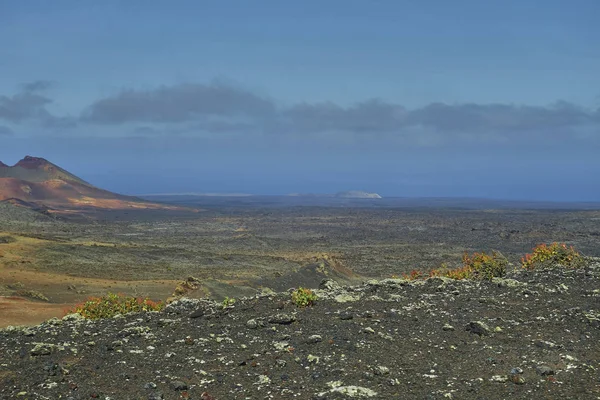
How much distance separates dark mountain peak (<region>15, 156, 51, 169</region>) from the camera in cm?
17375

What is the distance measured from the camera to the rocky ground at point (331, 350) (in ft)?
28.0

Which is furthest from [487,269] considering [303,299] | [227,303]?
[227,303]

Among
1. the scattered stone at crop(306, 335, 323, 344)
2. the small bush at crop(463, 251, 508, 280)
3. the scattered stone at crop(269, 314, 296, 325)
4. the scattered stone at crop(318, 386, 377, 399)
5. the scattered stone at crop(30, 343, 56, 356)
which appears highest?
the small bush at crop(463, 251, 508, 280)

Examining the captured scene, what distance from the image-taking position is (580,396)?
801cm

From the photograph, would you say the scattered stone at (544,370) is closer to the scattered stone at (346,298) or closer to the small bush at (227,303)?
the scattered stone at (346,298)

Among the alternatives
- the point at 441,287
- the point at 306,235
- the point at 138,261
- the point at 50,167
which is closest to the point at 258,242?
the point at 306,235

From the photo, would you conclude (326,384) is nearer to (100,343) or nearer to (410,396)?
(410,396)

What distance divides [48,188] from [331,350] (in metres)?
168

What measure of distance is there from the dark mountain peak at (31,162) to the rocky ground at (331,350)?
180 metres

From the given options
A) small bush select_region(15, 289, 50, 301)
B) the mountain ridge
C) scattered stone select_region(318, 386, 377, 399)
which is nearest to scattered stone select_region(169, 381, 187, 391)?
scattered stone select_region(318, 386, 377, 399)

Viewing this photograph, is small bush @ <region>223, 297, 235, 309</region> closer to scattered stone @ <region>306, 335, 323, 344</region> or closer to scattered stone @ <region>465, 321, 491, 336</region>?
scattered stone @ <region>306, 335, 323, 344</region>

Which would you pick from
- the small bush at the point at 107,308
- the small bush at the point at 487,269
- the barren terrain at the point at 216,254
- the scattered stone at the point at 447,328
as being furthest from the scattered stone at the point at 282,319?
the barren terrain at the point at 216,254

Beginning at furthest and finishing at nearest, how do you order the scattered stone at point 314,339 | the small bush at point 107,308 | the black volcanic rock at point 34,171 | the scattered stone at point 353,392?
1. the black volcanic rock at point 34,171
2. the small bush at point 107,308
3. the scattered stone at point 314,339
4. the scattered stone at point 353,392

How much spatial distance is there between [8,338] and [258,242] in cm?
6714
